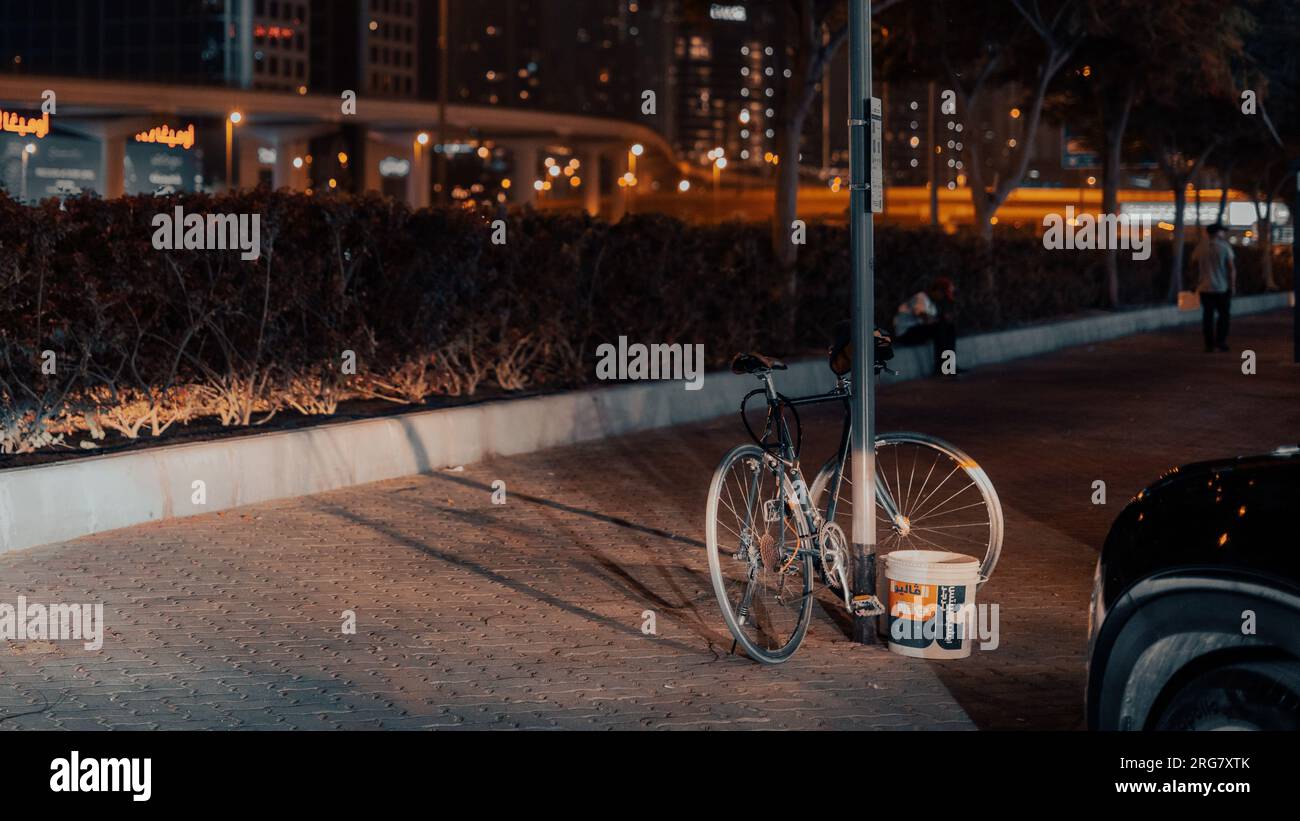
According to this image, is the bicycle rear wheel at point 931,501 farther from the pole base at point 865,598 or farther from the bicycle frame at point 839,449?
the pole base at point 865,598

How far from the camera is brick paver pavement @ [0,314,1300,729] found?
658 centimetres

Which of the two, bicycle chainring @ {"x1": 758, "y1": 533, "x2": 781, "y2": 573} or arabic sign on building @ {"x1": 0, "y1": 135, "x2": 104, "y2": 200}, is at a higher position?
arabic sign on building @ {"x1": 0, "y1": 135, "x2": 104, "y2": 200}

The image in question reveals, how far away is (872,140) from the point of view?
776 centimetres

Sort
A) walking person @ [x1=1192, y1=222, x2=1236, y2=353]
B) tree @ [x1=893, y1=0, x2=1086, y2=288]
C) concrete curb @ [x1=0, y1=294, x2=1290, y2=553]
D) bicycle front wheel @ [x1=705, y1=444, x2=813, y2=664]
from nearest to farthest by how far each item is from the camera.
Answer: bicycle front wheel @ [x1=705, y1=444, x2=813, y2=664] < concrete curb @ [x1=0, y1=294, x2=1290, y2=553] < walking person @ [x1=1192, y1=222, x2=1236, y2=353] < tree @ [x1=893, y1=0, x2=1086, y2=288]

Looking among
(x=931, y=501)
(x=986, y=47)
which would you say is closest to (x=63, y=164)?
(x=986, y=47)

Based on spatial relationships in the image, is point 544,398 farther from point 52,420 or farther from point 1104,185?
point 1104,185

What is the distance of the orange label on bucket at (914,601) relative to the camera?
743cm

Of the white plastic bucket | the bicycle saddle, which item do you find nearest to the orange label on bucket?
the white plastic bucket

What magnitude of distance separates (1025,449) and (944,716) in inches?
350

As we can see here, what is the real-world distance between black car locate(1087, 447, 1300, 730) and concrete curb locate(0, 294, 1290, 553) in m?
6.97

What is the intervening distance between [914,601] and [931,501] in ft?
8.50

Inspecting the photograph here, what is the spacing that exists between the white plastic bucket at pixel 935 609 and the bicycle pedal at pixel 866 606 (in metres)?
0.13

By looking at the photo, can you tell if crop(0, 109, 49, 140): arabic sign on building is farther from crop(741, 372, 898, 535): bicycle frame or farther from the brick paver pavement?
crop(741, 372, 898, 535): bicycle frame

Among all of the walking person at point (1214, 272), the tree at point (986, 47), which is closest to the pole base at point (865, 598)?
the walking person at point (1214, 272)
